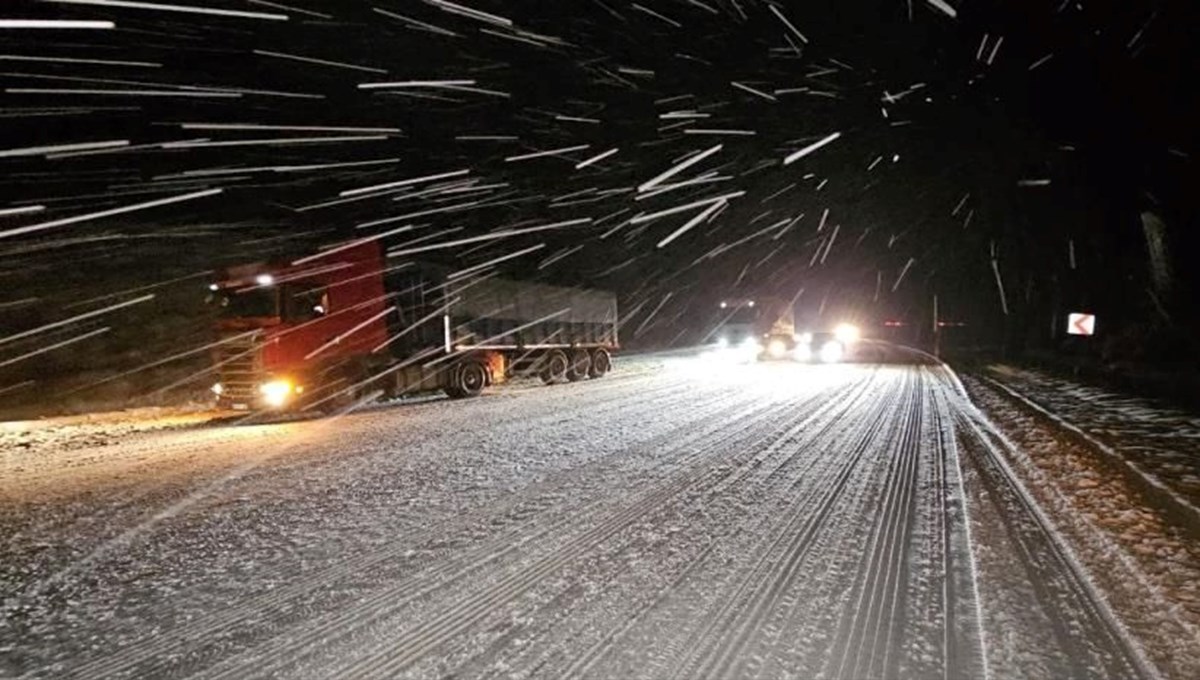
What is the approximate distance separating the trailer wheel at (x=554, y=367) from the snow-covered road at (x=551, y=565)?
37.8 feet

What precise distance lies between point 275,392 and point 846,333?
1146 inches

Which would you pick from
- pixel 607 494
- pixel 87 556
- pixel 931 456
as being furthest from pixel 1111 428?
pixel 87 556

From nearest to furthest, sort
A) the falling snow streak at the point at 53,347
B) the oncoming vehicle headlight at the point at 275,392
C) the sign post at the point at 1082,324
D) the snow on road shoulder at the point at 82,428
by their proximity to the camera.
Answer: the snow on road shoulder at the point at 82,428 → the oncoming vehicle headlight at the point at 275,392 → the falling snow streak at the point at 53,347 → the sign post at the point at 1082,324

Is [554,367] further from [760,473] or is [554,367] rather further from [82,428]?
[760,473]

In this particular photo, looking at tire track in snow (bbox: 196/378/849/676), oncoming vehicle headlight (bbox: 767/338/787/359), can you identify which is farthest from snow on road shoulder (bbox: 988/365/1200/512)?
oncoming vehicle headlight (bbox: 767/338/787/359)

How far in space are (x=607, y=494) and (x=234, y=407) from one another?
36.2ft

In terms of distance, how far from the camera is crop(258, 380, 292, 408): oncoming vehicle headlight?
14.7 metres

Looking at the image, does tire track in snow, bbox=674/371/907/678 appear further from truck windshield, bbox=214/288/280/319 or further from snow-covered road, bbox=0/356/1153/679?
truck windshield, bbox=214/288/280/319

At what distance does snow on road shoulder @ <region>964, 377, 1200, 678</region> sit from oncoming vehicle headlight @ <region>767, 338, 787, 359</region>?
24569 mm

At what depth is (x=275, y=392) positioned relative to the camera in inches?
580

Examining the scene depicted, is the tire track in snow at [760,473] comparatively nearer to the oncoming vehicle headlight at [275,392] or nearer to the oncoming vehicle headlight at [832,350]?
the oncoming vehicle headlight at [275,392]

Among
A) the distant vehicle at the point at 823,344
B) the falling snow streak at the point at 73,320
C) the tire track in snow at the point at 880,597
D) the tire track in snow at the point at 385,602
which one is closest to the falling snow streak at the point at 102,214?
the falling snow streak at the point at 73,320

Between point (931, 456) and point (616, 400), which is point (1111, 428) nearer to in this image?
point (931, 456)

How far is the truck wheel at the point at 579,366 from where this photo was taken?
918 inches
